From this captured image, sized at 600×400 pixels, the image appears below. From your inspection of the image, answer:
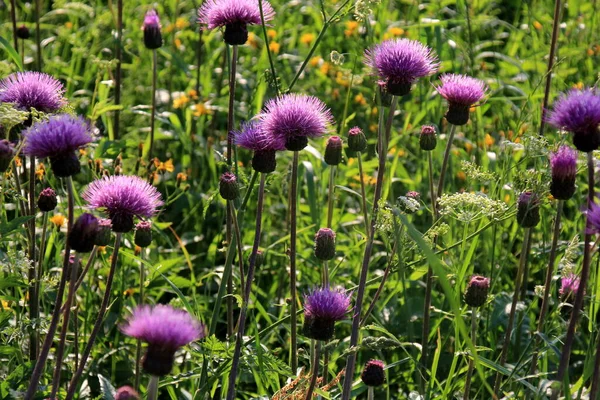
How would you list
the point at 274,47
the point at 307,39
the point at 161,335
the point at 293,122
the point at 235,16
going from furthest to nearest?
1. the point at 307,39
2. the point at 274,47
3. the point at 235,16
4. the point at 293,122
5. the point at 161,335

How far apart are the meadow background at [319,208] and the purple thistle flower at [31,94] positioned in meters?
0.07

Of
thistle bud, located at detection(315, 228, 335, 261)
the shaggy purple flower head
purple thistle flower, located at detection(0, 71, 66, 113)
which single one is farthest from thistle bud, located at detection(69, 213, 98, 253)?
the shaggy purple flower head

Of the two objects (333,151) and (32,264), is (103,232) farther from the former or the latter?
(333,151)

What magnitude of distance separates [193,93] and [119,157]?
3.67 ft

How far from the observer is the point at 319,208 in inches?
141

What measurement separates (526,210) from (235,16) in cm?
103

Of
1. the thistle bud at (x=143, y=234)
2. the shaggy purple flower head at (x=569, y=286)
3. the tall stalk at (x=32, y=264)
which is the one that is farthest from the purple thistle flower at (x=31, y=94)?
the shaggy purple flower head at (x=569, y=286)

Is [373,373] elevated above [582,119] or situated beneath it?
situated beneath

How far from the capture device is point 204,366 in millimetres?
2393

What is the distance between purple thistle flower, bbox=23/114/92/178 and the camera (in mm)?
1953

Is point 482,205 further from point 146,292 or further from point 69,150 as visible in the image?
point 146,292

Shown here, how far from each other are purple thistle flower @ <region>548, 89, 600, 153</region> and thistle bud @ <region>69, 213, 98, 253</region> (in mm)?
1053

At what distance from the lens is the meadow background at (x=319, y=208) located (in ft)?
8.21

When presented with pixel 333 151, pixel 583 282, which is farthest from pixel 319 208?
pixel 583 282
